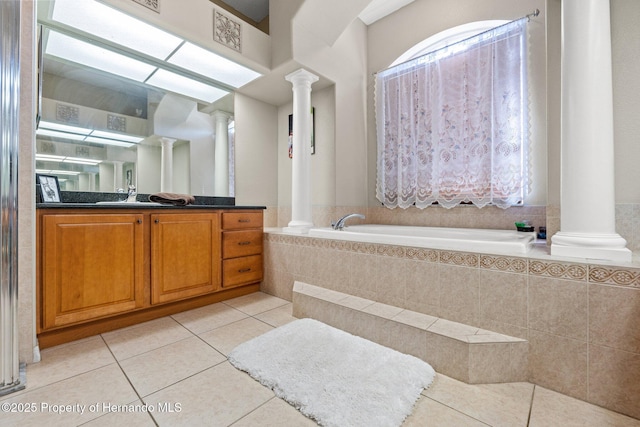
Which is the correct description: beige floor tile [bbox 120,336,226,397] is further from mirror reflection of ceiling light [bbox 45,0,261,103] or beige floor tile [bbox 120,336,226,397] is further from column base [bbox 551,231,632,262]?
mirror reflection of ceiling light [bbox 45,0,261,103]

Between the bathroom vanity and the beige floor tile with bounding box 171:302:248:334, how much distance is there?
0.08m

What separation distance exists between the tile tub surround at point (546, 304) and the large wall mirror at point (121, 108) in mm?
2118

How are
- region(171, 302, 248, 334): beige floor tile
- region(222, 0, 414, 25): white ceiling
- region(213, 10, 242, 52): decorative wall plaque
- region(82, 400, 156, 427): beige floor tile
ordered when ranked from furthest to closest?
region(222, 0, 414, 25): white ceiling < region(213, 10, 242, 52): decorative wall plaque < region(171, 302, 248, 334): beige floor tile < region(82, 400, 156, 427): beige floor tile

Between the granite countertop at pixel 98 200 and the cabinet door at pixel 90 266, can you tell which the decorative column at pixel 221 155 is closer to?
the granite countertop at pixel 98 200

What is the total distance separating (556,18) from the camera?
1.65 meters

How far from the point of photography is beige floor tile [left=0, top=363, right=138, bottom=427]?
1001 mm

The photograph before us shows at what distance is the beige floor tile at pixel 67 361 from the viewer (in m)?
1.26

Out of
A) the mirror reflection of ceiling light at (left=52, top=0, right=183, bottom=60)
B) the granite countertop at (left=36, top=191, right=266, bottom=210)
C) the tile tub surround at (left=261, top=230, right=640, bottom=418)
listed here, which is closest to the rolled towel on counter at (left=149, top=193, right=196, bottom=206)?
the granite countertop at (left=36, top=191, right=266, bottom=210)

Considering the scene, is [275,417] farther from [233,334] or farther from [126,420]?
[233,334]

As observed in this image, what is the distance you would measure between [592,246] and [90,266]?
2608 millimetres

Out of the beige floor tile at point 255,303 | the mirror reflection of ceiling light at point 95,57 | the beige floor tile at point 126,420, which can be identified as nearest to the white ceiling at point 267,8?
the mirror reflection of ceiling light at point 95,57

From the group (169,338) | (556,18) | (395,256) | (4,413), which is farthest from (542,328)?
(4,413)

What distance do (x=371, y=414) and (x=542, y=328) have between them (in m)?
0.86

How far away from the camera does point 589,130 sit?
127 centimetres
